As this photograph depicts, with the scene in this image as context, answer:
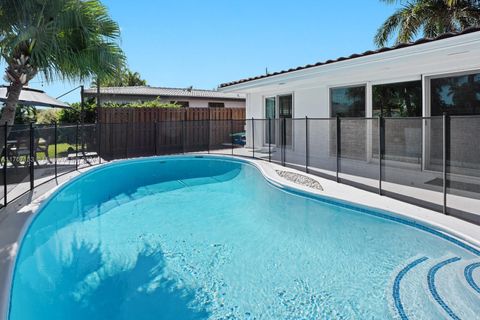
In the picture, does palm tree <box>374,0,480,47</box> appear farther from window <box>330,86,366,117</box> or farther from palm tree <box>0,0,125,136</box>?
palm tree <box>0,0,125,136</box>

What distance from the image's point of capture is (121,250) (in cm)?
526

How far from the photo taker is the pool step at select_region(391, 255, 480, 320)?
11.1 ft

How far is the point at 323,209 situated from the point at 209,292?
140 inches

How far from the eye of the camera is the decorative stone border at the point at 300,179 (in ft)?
27.1

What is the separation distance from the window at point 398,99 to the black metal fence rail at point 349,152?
70.6 inches

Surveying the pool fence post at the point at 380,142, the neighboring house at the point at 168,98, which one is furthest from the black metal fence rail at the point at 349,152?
the neighboring house at the point at 168,98

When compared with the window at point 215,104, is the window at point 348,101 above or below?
below

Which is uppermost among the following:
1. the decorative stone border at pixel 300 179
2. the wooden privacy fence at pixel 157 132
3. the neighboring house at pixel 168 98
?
the neighboring house at pixel 168 98

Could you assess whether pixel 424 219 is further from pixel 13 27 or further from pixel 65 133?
pixel 65 133

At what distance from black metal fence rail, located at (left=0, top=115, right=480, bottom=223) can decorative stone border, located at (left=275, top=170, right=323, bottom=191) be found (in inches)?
21.4

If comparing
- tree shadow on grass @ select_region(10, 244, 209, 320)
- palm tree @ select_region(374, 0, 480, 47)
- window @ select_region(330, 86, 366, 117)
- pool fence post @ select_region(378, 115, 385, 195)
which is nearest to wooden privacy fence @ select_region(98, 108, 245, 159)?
window @ select_region(330, 86, 366, 117)

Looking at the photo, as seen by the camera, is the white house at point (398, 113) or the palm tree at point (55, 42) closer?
the white house at point (398, 113)

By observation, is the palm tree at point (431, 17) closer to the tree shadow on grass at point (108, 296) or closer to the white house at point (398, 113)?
the white house at point (398, 113)

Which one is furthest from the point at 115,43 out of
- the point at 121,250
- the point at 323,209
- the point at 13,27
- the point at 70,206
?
the point at 323,209
